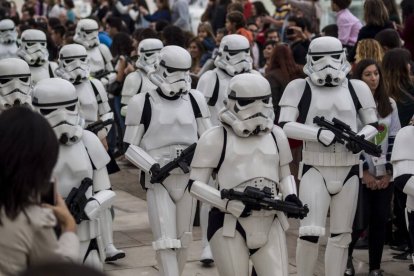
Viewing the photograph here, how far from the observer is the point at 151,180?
309 inches

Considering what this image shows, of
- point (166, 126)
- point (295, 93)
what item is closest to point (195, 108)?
point (166, 126)

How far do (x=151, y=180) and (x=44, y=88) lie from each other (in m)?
1.42

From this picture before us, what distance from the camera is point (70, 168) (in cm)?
662

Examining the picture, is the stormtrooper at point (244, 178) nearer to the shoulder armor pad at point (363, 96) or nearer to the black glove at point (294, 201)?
the black glove at point (294, 201)

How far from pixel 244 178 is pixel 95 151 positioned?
1006 mm

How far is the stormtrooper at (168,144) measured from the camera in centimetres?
791

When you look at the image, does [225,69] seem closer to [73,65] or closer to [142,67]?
[142,67]

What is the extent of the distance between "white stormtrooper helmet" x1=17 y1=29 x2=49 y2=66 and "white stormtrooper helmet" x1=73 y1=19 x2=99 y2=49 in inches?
61.0

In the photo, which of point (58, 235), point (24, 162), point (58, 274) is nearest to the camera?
point (58, 274)

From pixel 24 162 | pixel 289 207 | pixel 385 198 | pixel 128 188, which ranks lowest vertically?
pixel 128 188

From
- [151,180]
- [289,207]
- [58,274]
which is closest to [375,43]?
[151,180]

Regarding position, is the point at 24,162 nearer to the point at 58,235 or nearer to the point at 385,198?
the point at 58,235

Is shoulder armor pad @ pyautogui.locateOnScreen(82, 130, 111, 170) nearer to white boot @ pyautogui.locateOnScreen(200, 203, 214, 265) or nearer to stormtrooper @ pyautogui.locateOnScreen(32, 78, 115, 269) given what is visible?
stormtrooper @ pyautogui.locateOnScreen(32, 78, 115, 269)

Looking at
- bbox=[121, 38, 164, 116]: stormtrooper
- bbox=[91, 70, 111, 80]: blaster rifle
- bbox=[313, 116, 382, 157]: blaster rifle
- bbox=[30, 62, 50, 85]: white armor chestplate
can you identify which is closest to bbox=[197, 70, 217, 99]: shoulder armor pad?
bbox=[121, 38, 164, 116]: stormtrooper
